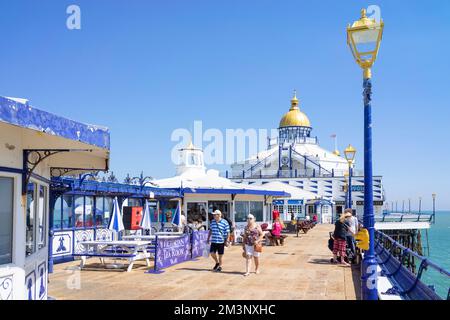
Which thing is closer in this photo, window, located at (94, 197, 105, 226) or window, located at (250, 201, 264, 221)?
window, located at (94, 197, 105, 226)

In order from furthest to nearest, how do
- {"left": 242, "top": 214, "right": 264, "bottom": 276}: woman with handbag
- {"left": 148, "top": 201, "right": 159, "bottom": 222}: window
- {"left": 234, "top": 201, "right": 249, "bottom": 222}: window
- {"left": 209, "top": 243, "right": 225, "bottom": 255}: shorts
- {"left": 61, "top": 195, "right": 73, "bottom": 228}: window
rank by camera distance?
{"left": 234, "top": 201, "right": 249, "bottom": 222}: window, {"left": 148, "top": 201, "right": 159, "bottom": 222}: window, {"left": 61, "top": 195, "right": 73, "bottom": 228}: window, {"left": 209, "top": 243, "right": 225, "bottom": 255}: shorts, {"left": 242, "top": 214, "right": 264, "bottom": 276}: woman with handbag

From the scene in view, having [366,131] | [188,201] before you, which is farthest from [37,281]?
[188,201]

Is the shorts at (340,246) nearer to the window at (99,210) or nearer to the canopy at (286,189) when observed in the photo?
the window at (99,210)

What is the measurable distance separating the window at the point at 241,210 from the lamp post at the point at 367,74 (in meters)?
16.7

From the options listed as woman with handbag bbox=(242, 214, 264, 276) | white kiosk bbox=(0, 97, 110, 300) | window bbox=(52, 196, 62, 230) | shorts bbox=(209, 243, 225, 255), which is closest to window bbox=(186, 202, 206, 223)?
window bbox=(52, 196, 62, 230)

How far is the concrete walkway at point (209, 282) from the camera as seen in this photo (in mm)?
8898

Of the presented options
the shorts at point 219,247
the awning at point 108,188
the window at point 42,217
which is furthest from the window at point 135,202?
the window at point 42,217

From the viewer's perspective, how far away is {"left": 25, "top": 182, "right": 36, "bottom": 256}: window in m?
6.36

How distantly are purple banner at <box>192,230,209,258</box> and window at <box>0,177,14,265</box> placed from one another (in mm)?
9184

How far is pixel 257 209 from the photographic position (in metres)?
26.1

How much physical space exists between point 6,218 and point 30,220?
0.96 meters

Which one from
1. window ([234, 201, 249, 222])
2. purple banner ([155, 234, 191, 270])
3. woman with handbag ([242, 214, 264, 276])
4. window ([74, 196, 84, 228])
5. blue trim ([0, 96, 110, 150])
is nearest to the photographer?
blue trim ([0, 96, 110, 150])

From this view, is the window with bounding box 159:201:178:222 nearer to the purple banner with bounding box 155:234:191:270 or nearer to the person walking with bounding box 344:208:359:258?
the purple banner with bounding box 155:234:191:270

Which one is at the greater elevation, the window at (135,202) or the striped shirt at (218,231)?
the window at (135,202)
